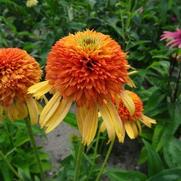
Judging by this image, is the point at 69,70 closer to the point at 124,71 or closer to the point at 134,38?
the point at 124,71

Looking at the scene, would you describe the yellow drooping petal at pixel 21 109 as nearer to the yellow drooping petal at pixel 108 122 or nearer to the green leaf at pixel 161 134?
the yellow drooping petal at pixel 108 122

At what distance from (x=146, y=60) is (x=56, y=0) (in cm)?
68

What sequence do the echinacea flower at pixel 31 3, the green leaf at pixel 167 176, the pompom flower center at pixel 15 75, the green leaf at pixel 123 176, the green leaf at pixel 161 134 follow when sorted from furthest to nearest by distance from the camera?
the echinacea flower at pixel 31 3
the green leaf at pixel 161 134
the green leaf at pixel 123 176
the green leaf at pixel 167 176
the pompom flower center at pixel 15 75

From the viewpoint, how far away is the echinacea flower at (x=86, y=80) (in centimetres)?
85

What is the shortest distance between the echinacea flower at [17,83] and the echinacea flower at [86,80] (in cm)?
12

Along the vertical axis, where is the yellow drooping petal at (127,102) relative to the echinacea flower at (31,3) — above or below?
above

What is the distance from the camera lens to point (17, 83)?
99cm

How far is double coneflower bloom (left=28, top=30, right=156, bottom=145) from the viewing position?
2.79 feet

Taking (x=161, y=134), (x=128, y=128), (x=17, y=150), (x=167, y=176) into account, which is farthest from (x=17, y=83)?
(x=161, y=134)

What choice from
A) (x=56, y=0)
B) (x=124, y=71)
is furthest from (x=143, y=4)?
(x=124, y=71)

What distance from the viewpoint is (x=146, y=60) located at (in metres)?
2.93

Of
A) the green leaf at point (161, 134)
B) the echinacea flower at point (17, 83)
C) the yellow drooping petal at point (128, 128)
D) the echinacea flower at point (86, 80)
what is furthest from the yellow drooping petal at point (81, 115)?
the green leaf at point (161, 134)

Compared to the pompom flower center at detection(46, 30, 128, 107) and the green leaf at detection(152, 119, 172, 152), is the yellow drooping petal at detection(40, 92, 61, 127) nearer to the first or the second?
the pompom flower center at detection(46, 30, 128, 107)

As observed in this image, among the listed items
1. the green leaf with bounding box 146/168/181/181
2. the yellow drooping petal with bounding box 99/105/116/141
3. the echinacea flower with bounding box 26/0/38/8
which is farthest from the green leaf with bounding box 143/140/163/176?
the echinacea flower with bounding box 26/0/38/8
